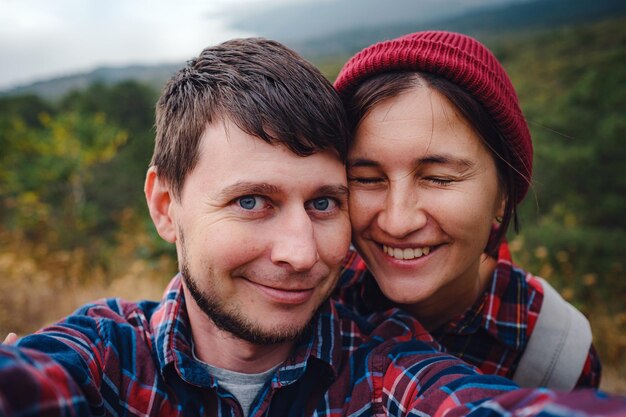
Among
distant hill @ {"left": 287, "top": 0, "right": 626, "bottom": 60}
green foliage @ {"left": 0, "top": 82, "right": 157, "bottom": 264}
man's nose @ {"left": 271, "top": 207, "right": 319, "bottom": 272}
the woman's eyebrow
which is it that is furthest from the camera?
distant hill @ {"left": 287, "top": 0, "right": 626, "bottom": 60}

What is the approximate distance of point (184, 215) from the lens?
1.73 metres

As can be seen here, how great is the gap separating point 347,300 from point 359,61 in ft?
3.75

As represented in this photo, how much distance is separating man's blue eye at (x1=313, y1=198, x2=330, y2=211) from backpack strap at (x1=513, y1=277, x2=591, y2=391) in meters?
1.29

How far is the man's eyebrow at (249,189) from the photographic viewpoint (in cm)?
156

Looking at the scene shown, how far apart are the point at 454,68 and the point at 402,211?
0.57 m

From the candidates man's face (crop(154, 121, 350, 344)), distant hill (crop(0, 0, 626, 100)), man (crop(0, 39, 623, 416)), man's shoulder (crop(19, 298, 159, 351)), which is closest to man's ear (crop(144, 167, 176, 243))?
man (crop(0, 39, 623, 416))

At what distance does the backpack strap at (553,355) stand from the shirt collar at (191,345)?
3.43 feet

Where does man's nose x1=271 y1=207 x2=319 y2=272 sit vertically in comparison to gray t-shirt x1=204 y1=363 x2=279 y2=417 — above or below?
above

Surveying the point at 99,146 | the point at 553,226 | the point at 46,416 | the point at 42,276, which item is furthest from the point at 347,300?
the point at 99,146

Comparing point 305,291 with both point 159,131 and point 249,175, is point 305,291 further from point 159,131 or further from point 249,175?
point 159,131

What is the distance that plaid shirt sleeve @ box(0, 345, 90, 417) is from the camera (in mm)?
946

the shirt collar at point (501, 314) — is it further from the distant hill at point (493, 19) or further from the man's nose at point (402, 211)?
the distant hill at point (493, 19)

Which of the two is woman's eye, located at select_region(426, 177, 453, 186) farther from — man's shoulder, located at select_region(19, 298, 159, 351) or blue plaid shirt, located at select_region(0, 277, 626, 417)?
man's shoulder, located at select_region(19, 298, 159, 351)

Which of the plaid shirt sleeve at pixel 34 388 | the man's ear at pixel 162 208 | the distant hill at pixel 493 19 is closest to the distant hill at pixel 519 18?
the distant hill at pixel 493 19
